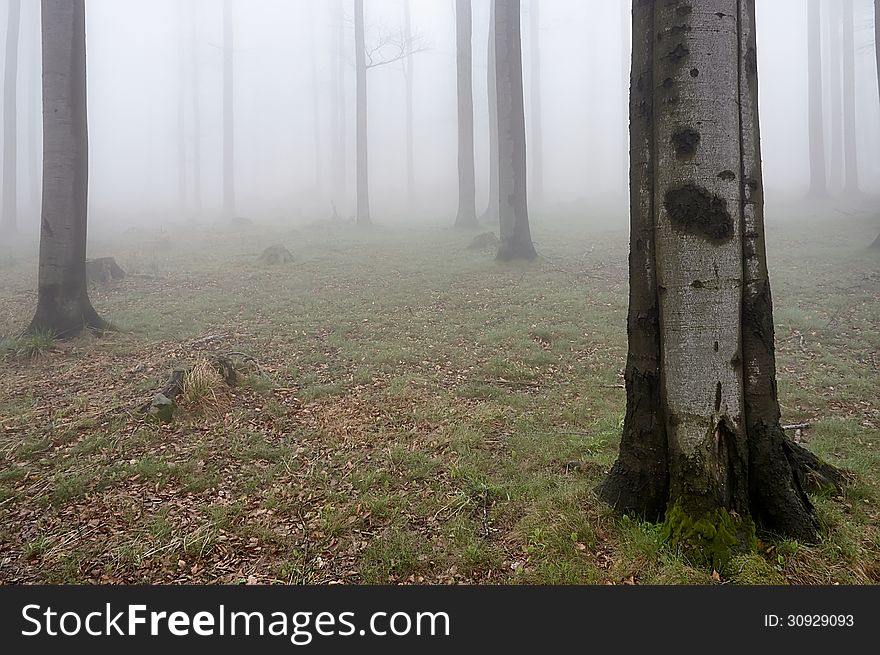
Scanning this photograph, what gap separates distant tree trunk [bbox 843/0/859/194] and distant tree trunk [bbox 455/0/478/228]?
53.9ft

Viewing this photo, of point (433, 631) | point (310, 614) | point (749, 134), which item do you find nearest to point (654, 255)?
point (749, 134)

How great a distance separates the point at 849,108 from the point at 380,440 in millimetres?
29223

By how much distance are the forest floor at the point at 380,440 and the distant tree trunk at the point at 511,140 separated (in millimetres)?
2261

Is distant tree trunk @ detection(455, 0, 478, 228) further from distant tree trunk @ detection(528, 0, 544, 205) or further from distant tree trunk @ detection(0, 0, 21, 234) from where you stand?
distant tree trunk @ detection(0, 0, 21, 234)

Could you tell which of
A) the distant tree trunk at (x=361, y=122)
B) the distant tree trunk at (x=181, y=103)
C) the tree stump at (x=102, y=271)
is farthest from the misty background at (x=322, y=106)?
the tree stump at (x=102, y=271)

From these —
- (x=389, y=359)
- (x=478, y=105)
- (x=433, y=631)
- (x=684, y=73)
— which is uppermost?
(x=478, y=105)

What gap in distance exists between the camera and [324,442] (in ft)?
16.3

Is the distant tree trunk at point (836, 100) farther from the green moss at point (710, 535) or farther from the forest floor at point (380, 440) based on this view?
the green moss at point (710, 535)

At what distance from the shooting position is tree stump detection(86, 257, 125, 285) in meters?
11.8

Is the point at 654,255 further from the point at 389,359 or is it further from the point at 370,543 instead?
the point at 389,359

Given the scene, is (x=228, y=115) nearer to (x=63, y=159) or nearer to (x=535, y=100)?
(x=535, y=100)

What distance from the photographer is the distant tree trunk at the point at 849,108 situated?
23755mm

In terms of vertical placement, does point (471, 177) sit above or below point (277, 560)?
above

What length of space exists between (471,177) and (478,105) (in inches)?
809
